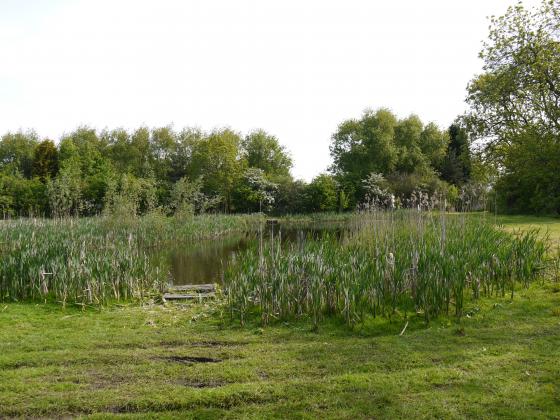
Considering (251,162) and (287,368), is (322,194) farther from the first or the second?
(287,368)

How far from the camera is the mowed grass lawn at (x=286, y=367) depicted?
352 centimetres

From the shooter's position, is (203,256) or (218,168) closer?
(203,256)

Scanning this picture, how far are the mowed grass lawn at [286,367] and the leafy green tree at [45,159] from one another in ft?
107

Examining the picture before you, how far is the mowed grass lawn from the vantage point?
11.5 feet

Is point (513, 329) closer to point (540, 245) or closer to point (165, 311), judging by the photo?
point (540, 245)

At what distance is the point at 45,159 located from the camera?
1417 inches

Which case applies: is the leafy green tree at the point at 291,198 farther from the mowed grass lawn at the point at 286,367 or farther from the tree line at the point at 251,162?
the mowed grass lawn at the point at 286,367

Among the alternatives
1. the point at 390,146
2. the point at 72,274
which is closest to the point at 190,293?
the point at 72,274

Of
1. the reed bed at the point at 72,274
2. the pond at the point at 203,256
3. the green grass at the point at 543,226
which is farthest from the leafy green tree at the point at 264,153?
→ the reed bed at the point at 72,274

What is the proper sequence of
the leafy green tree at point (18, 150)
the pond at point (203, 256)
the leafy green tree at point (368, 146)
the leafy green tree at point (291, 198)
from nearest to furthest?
the pond at point (203, 256)
the leafy green tree at point (291, 198)
the leafy green tree at point (368, 146)
the leafy green tree at point (18, 150)

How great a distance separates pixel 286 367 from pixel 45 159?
3672 centimetres

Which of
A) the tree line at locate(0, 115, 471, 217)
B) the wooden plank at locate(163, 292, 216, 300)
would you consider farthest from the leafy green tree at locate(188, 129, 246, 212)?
the wooden plank at locate(163, 292, 216, 300)

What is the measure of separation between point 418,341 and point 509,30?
18.4m

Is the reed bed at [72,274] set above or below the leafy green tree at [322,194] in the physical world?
below
